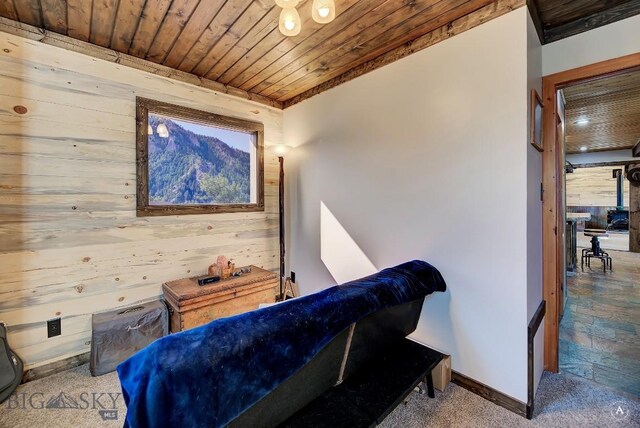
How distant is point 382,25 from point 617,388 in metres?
3.13

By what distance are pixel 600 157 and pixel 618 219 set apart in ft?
12.4

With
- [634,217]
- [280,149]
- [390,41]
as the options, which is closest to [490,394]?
[390,41]

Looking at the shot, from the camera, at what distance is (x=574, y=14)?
1.87m

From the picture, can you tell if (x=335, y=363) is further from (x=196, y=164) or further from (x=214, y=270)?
(x=196, y=164)

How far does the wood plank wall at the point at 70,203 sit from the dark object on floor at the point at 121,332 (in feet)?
0.76

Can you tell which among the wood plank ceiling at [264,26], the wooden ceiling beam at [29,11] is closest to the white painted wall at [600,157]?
the wood plank ceiling at [264,26]

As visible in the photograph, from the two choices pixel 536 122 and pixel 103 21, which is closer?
pixel 536 122

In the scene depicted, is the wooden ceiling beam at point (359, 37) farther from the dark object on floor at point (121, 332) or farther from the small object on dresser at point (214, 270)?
the dark object on floor at point (121, 332)

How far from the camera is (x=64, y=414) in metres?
1.74

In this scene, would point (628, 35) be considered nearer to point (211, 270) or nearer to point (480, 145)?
point (480, 145)

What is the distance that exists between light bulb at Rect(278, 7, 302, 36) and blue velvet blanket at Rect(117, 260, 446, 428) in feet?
4.56

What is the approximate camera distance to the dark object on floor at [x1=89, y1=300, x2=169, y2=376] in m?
2.10

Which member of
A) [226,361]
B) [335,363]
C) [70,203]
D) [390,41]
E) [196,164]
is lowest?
[335,363]

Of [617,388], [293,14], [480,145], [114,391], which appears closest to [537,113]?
[480,145]
